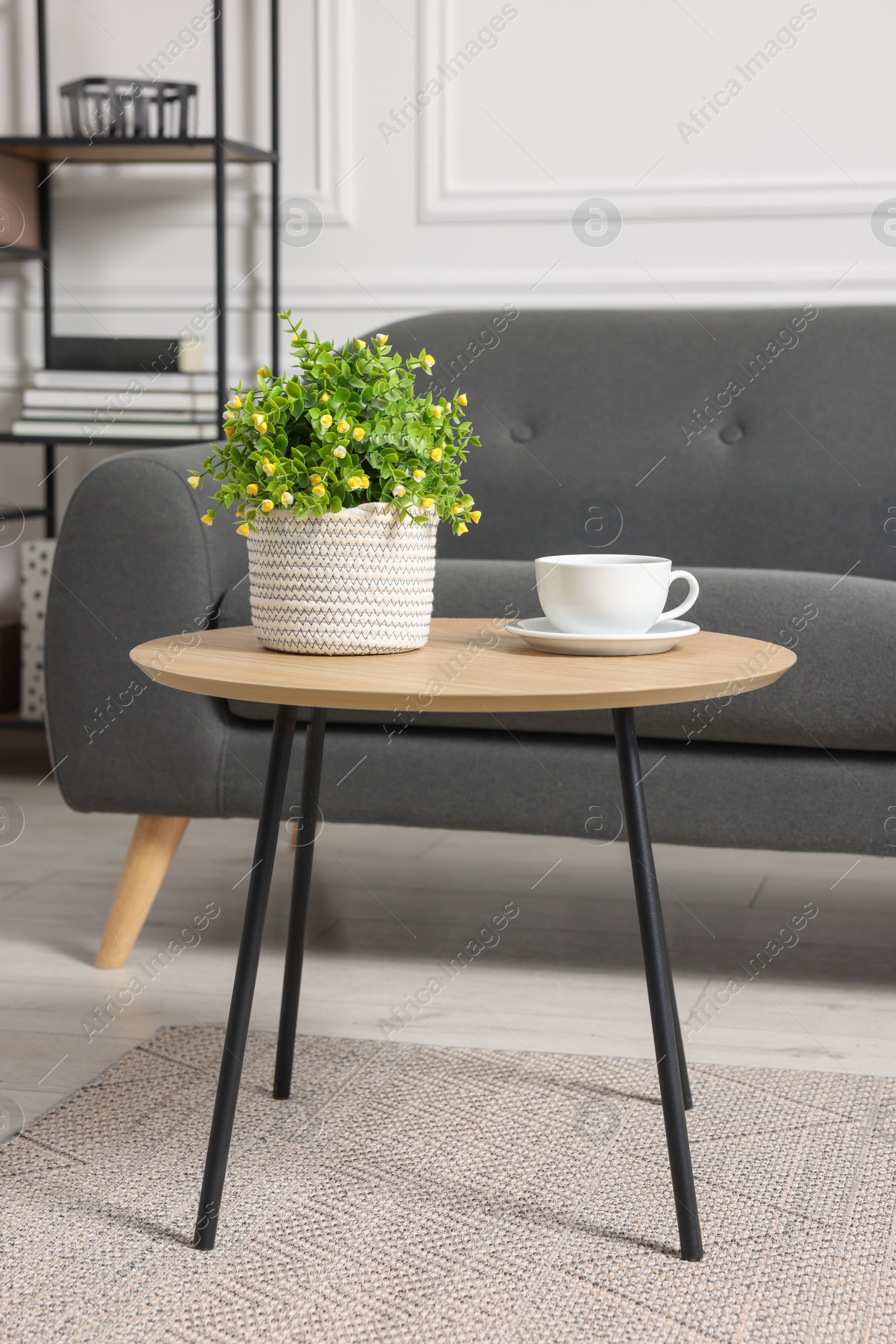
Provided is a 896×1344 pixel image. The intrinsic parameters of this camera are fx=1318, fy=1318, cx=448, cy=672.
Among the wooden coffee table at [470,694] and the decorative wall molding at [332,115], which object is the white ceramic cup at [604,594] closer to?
the wooden coffee table at [470,694]

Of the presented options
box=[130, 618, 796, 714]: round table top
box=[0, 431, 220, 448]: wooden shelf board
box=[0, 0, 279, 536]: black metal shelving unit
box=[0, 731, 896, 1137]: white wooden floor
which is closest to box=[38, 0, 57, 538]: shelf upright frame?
box=[0, 0, 279, 536]: black metal shelving unit

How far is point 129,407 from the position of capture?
252 cm

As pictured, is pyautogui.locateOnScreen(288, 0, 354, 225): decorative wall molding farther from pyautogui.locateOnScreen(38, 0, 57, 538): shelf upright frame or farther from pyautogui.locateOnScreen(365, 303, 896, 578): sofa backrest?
pyautogui.locateOnScreen(365, 303, 896, 578): sofa backrest

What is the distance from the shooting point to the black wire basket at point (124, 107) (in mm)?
2486

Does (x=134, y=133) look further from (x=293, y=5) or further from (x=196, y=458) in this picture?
(x=196, y=458)

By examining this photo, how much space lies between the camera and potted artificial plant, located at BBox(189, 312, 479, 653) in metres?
1.00

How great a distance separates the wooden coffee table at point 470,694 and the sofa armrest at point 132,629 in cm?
51

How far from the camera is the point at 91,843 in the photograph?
2197 mm

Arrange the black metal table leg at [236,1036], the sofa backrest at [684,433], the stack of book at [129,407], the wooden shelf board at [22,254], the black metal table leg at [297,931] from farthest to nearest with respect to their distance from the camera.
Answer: the wooden shelf board at [22,254] → the stack of book at [129,407] → the sofa backrest at [684,433] → the black metal table leg at [297,931] → the black metal table leg at [236,1036]

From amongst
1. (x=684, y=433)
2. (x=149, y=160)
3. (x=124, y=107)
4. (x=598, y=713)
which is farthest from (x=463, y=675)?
(x=149, y=160)

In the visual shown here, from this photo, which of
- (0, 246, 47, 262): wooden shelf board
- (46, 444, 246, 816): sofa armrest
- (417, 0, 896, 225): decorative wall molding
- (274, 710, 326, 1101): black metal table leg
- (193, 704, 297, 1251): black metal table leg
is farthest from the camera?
(0, 246, 47, 262): wooden shelf board

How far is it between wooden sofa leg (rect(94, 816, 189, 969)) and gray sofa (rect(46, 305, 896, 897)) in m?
0.04

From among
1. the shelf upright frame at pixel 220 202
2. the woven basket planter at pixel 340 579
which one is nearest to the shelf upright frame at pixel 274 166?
the shelf upright frame at pixel 220 202

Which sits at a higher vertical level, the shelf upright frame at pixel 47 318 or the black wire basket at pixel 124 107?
the black wire basket at pixel 124 107
